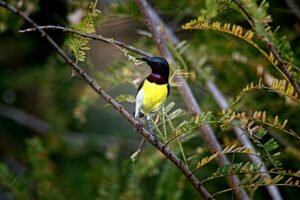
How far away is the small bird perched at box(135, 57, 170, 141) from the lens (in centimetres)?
122

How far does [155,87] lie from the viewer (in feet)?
4.09

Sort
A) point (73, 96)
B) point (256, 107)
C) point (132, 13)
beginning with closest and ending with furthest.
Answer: point (256, 107) → point (132, 13) → point (73, 96)

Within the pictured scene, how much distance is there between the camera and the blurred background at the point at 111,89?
1710 mm

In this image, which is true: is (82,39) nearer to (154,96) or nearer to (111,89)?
(154,96)

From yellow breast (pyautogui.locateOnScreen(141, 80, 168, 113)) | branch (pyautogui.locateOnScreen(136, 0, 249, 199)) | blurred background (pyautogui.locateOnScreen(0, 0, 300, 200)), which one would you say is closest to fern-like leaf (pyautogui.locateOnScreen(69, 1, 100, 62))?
blurred background (pyautogui.locateOnScreen(0, 0, 300, 200))

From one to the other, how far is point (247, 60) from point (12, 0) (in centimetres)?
87

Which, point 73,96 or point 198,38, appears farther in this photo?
point 73,96

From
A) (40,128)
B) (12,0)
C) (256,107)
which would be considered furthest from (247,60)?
(40,128)

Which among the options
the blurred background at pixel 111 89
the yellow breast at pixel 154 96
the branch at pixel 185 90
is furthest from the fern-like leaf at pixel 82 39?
the branch at pixel 185 90

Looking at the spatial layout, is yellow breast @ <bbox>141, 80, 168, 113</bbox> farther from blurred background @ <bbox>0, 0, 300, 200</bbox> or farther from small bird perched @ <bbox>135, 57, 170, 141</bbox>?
blurred background @ <bbox>0, 0, 300, 200</bbox>

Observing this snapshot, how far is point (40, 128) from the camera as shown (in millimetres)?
3143

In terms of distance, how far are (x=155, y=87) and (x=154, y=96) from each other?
0.02 metres

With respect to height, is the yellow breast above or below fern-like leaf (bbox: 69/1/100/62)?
below

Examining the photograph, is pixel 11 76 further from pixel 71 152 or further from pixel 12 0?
pixel 12 0
